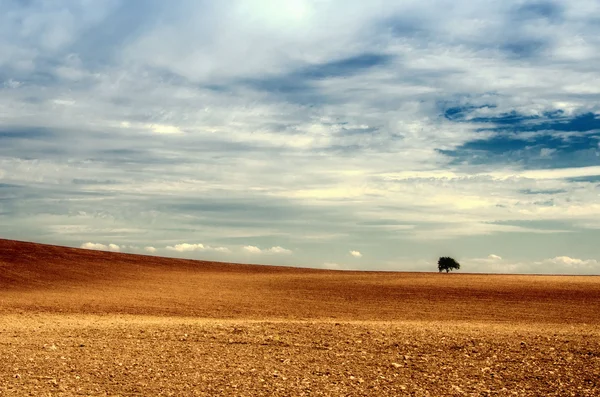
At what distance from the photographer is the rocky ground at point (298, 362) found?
1138 cm

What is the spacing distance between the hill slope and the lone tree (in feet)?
80.7

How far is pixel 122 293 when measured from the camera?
1423 inches

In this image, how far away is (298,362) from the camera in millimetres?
13273

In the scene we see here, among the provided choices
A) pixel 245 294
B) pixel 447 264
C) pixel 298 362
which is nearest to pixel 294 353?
pixel 298 362

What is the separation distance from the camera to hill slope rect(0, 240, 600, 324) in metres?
27.5

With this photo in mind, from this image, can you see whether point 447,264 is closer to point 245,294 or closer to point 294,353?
point 245,294

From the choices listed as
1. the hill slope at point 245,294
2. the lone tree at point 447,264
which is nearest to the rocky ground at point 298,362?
the hill slope at point 245,294

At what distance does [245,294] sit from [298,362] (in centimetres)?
2455

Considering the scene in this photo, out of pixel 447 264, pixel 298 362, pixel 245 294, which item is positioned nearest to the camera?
pixel 298 362

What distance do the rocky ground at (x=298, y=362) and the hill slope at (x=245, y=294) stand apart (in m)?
9.46

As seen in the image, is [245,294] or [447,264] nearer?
[245,294]

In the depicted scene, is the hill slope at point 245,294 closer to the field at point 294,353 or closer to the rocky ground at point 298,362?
the field at point 294,353

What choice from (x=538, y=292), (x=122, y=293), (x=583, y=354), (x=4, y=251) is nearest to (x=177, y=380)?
(x=583, y=354)

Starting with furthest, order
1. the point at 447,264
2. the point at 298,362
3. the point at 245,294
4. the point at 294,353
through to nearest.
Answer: the point at 447,264, the point at 245,294, the point at 294,353, the point at 298,362
